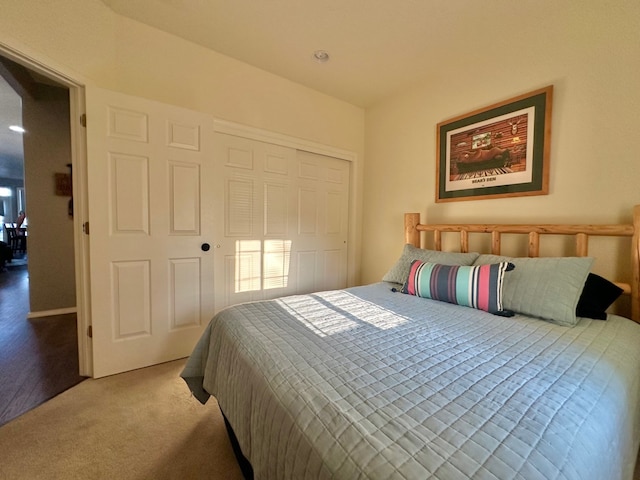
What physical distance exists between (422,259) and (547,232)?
0.79 meters

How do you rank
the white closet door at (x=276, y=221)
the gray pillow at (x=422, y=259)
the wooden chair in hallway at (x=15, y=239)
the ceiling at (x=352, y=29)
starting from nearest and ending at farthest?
1. the ceiling at (x=352, y=29)
2. the gray pillow at (x=422, y=259)
3. the white closet door at (x=276, y=221)
4. the wooden chair in hallway at (x=15, y=239)

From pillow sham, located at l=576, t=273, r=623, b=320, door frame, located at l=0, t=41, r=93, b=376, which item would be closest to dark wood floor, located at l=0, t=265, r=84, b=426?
door frame, located at l=0, t=41, r=93, b=376

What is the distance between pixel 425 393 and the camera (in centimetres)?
75

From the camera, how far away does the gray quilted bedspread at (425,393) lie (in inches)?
21.9

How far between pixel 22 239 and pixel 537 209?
9854mm

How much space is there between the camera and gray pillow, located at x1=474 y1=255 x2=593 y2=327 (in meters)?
1.34

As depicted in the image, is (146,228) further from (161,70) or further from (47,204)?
(47,204)

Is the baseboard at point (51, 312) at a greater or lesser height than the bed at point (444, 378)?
lesser

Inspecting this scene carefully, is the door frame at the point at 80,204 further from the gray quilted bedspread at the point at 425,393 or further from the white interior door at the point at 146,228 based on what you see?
the gray quilted bedspread at the point at 425,393

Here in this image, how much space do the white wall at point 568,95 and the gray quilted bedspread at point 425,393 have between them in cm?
78

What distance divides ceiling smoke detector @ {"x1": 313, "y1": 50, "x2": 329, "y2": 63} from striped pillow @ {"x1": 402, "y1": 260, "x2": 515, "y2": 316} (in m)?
1.92

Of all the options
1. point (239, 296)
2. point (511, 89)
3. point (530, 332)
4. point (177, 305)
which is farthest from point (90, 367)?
point (511, 89)

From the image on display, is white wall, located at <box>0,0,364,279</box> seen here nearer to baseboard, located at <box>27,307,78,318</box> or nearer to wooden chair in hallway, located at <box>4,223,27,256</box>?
baseboard, located at <box>27,307,78,318</box>

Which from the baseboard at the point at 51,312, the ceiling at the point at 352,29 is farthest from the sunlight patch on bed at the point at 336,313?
the baseboard at the point at 51,312
